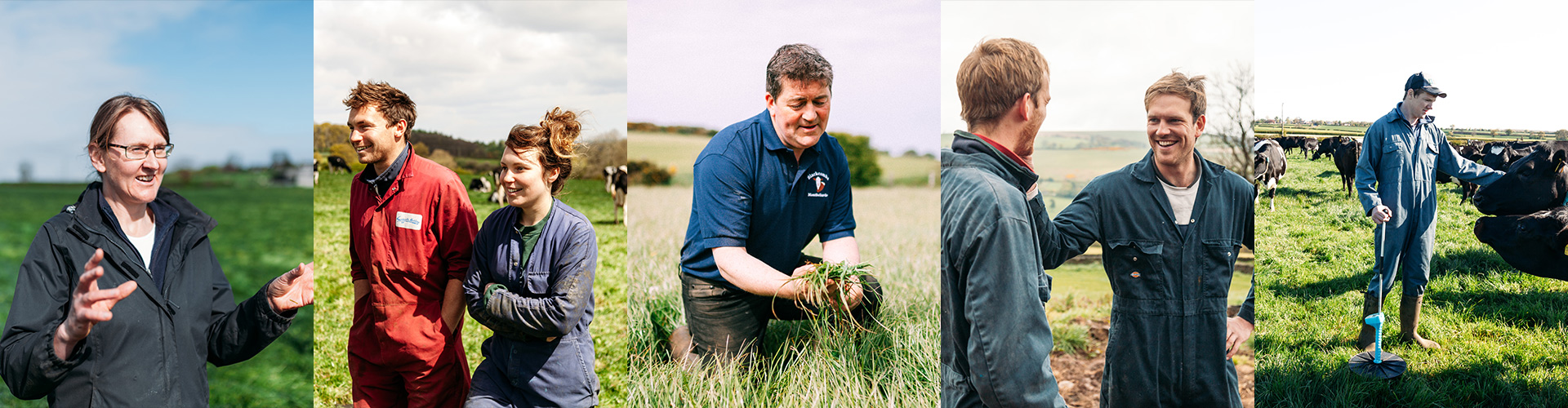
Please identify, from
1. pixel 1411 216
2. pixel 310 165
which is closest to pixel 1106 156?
pixel 1411 216

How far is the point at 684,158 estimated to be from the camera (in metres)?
4.21

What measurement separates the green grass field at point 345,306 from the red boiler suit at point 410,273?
0.38 metres

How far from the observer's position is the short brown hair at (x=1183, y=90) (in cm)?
373

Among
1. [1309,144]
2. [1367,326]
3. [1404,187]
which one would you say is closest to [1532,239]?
[1404,187]

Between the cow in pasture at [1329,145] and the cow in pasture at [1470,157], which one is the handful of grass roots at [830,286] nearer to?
the cow in pasture at [1329,145]

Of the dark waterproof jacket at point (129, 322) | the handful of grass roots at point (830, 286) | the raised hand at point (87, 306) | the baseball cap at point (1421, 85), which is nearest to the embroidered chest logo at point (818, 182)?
the handful of grass roots at point (830, 286)

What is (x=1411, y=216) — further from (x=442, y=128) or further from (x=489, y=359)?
(x=442, y=128)

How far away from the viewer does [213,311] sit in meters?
3.47

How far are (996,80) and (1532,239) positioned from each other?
12.4 ft

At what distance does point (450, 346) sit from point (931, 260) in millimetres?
2560

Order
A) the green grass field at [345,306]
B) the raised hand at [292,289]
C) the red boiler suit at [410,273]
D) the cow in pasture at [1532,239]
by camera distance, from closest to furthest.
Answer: the raised hand at [292,289]
the red boiler suit at [410,273]
the green grass field at [345,306]
the cow in pasture at [1532,239]

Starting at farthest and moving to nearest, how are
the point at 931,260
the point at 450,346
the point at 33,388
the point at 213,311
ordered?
the point at 931,260, the point at 450,346, the point at 213,311, the point at 33,388

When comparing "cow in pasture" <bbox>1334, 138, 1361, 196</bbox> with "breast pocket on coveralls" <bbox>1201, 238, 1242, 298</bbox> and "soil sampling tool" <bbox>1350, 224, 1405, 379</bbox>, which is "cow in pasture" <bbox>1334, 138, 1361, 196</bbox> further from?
"breast pocket on coveralls" <bbox>1201, 238, 1242, 298</bbox>

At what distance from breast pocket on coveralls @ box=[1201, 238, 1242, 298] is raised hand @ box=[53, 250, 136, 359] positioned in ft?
14.8
